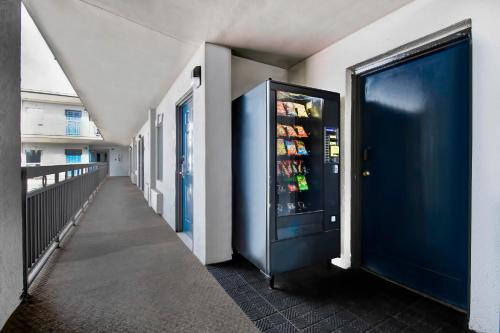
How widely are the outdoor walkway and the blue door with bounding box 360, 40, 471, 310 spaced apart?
1.54m

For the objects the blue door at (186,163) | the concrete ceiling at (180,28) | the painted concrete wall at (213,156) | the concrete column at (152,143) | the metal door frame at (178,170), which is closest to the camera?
the concrete ceiling at (180,28)

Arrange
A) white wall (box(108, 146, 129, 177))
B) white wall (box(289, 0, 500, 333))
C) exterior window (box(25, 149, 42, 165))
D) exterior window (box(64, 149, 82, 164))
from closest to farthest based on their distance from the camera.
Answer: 1. white wall (box(289, 0, 500, 333))
2. exterior window (box(25, 149, 42, 165))
3. exterior window (box(64, 149, 82, 164))
4. white wall (box(108, 146, 129, 177))

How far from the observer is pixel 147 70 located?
3.39 metres

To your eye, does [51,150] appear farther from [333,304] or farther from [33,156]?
[333,304]

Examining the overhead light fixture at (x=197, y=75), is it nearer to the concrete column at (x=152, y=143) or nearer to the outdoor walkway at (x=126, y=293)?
the outdoor walkway at (x=126, y=293)

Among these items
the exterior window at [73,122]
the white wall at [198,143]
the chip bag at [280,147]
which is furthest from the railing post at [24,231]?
the exterior window at [73,122]

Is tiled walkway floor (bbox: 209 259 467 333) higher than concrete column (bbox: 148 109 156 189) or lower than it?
lower

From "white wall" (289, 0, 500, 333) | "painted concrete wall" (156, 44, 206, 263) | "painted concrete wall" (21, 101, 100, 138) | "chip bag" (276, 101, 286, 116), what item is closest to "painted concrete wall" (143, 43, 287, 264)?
"painted concrete wall" (156, 44, 206, 263)

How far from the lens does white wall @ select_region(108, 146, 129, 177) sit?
1716 cm

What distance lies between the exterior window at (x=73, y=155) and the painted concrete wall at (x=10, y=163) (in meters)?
15.9

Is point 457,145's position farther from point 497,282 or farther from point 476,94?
point 497,282

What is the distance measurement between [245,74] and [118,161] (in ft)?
57.9

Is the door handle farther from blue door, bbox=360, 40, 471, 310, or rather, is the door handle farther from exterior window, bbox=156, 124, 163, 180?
exterior window, bbox=156, 124, 163, 180

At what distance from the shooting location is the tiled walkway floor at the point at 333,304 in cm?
156
